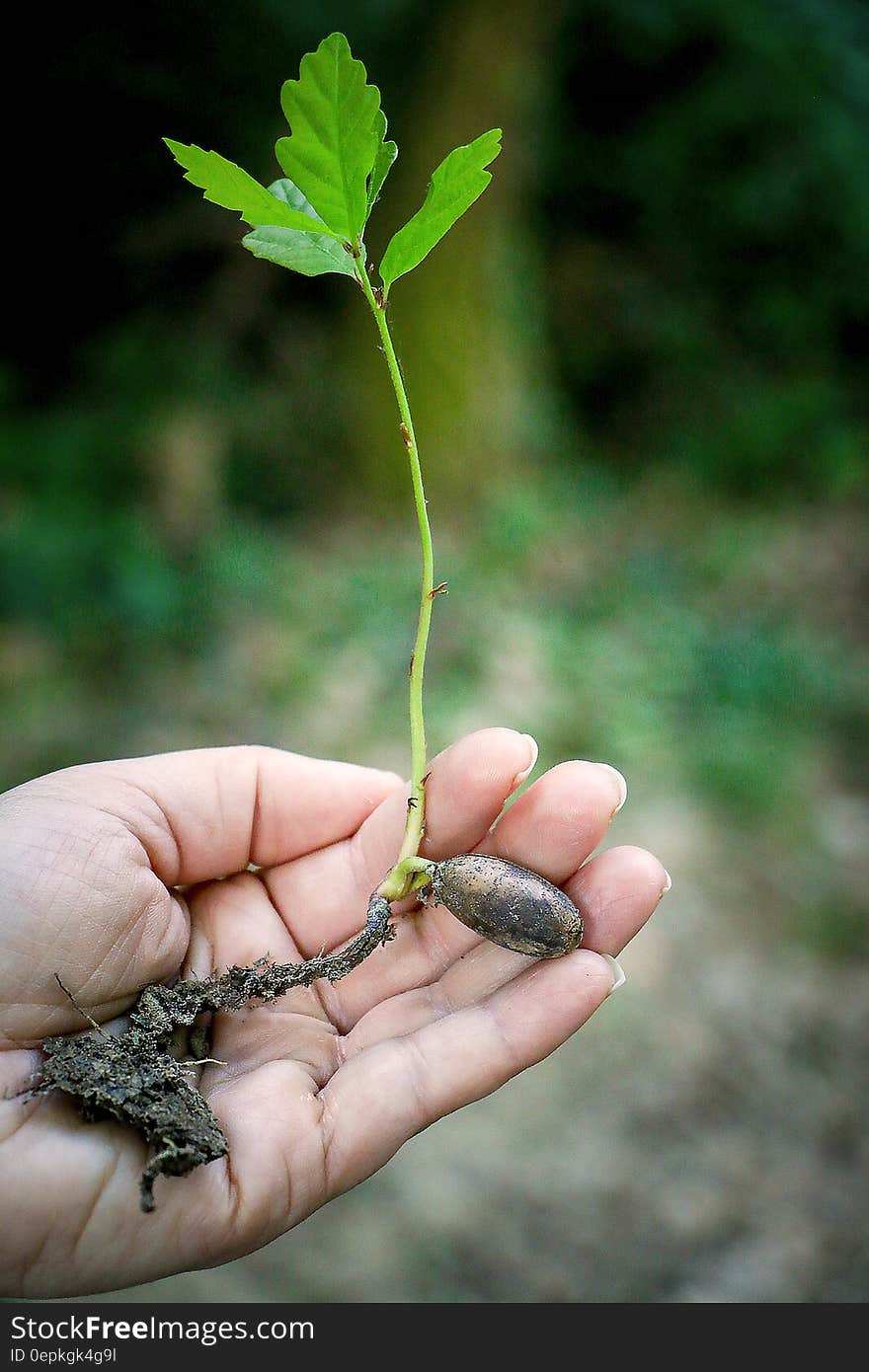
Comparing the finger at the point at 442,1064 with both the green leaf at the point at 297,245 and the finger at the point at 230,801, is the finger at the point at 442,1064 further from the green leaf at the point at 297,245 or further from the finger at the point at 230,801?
the green leaf at the point at 297,245

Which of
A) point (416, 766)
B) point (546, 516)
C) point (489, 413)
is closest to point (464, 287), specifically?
point (489, 413)

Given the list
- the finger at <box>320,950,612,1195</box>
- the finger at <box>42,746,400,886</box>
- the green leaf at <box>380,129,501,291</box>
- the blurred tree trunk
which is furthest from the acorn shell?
the blurred tree trunk

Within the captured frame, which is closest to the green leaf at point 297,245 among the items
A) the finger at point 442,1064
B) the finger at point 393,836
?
the finger at point 393,836

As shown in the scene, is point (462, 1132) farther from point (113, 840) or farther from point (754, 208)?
point (754, 208)

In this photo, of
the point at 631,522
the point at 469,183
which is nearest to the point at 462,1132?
the point at 469,183

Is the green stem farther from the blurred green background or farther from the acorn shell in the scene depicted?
the blurred green background
